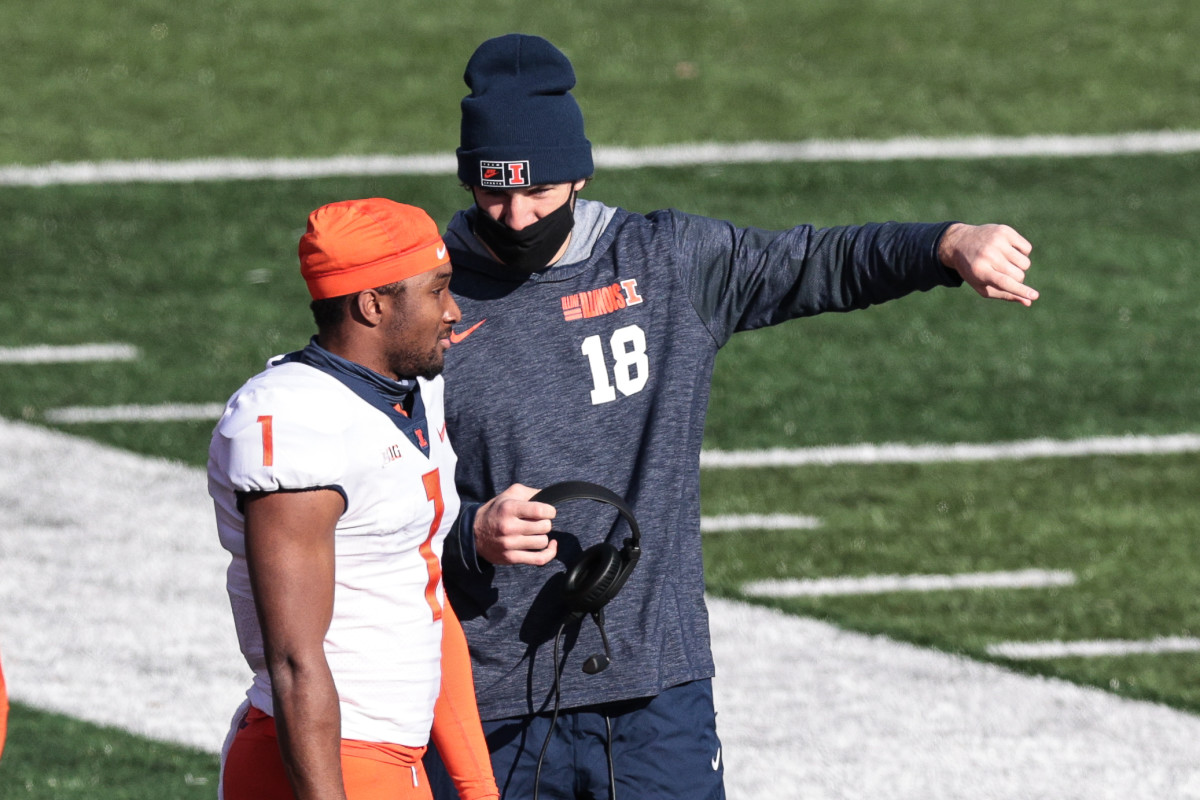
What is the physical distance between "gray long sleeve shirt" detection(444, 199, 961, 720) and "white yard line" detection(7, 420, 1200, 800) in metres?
1.83

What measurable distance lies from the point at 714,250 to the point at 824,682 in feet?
8.67

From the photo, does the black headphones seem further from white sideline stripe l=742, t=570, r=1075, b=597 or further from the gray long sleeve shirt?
white sideline stripe l=742, t=570, r=1075, b=597

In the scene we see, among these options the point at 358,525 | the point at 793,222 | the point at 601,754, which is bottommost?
the point at 793,222

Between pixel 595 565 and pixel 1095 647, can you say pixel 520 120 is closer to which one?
pixel 595 565

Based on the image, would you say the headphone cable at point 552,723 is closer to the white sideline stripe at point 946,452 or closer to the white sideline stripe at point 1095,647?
the white sideline stripe at point 1095,647

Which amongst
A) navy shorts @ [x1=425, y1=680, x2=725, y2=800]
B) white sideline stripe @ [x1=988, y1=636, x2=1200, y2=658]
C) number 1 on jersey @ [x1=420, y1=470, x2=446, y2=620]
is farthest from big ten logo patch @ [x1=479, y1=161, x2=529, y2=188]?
white sideline stripe @ [x1=988, y1=636, x2=1200, y2=658]

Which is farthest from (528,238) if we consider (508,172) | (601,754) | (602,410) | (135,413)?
(135,413)

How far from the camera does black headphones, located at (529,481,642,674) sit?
11.7ft

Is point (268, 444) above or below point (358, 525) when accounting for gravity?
above

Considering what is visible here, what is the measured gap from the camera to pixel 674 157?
11719 mm

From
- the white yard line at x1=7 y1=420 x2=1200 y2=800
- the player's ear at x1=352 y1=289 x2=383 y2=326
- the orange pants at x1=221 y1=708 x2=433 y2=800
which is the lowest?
the white yard line at x1=7 y1=420 x2=1200 y2=800

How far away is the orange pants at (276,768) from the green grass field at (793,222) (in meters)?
2.30

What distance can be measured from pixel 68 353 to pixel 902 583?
4.37 meters

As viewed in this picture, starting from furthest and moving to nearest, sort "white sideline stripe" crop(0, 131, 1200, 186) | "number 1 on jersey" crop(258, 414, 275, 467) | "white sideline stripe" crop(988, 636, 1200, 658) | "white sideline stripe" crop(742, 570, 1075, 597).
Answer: "white sideline stripe" crop(0, 131, 1200, 186) < "white sideline stripe" crop(742, 570, 1075, 597) < "white sideline stripe" crop(988, 636, 1200, 658) < "number 1 on jersey" crop(258, 414, 275, 467)
